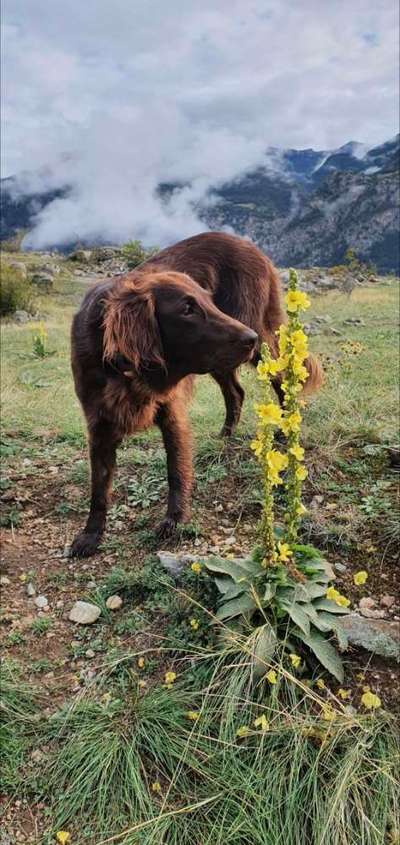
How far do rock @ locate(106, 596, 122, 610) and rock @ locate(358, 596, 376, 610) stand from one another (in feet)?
3.61

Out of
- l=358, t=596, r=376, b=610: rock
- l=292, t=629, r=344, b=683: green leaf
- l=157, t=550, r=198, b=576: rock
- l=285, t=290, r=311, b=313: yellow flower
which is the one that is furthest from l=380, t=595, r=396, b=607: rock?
l=285, t=290, r=311, b=313: yellow flower

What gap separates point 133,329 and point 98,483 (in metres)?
1.02

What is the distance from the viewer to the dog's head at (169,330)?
2691 mm

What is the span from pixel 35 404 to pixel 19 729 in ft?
13.9

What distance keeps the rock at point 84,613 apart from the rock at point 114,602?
0.18ft

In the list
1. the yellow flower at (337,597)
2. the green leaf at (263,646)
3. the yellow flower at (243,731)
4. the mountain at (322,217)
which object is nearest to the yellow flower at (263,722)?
the yellow flower at (243,731)

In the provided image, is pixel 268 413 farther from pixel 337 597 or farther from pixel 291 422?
pixel 337 597

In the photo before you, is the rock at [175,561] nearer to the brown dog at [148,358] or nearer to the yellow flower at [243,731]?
the brown dog at [148,358]

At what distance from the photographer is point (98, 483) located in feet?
10.7

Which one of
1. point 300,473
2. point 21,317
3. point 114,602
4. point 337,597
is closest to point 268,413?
point 300,473

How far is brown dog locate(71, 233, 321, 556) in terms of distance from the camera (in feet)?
8.98

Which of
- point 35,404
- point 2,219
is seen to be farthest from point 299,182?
point 35,404

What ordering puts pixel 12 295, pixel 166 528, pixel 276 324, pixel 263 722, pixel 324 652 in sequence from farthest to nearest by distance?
pixel 12 295, pixel 276 324, pixel 166 528, pixel 324 652, pixel 263 722

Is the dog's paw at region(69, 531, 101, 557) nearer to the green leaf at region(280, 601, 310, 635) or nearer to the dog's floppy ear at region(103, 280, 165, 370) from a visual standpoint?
the dog's floppy ear at region(103, 280, 165, 370)
